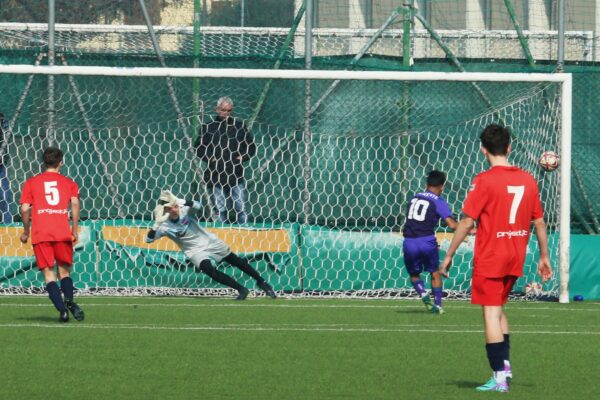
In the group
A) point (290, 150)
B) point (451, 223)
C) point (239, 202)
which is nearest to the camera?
point (451, 223)

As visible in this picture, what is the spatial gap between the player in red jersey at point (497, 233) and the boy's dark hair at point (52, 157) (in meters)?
5.24

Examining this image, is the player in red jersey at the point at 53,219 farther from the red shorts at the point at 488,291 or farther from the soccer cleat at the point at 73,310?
the red shorts at the point at 488,291

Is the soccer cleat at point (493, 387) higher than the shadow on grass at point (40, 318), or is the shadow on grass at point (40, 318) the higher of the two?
the soccer cleat at point (493, 387)

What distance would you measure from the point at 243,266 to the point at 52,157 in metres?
3.72

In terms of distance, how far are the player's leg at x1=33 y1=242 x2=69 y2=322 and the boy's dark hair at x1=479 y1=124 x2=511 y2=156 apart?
5.31 meters

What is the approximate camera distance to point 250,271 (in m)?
16.0

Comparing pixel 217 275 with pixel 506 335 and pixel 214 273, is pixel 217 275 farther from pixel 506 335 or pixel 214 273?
pixel 506 335

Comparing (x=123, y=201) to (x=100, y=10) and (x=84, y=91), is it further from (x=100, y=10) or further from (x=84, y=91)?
(x=100, y=10)

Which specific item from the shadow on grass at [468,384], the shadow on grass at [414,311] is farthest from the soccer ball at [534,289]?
the shadow on grass at [468,384]

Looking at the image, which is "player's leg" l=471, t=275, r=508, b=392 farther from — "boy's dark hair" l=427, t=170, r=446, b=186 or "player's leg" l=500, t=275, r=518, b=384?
"boy's dark hair" l=427, t=170, r=446, b=186

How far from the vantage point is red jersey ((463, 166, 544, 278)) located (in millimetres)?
8695

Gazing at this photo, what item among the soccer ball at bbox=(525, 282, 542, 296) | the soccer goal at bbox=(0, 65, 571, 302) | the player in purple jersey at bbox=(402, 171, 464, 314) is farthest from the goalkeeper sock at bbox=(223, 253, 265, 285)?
the soccer ball at bbox=(525, 282, 542, 296)

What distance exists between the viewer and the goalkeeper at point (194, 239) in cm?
1570

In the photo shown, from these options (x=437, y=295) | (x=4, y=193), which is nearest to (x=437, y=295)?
(x=437, y=295)
